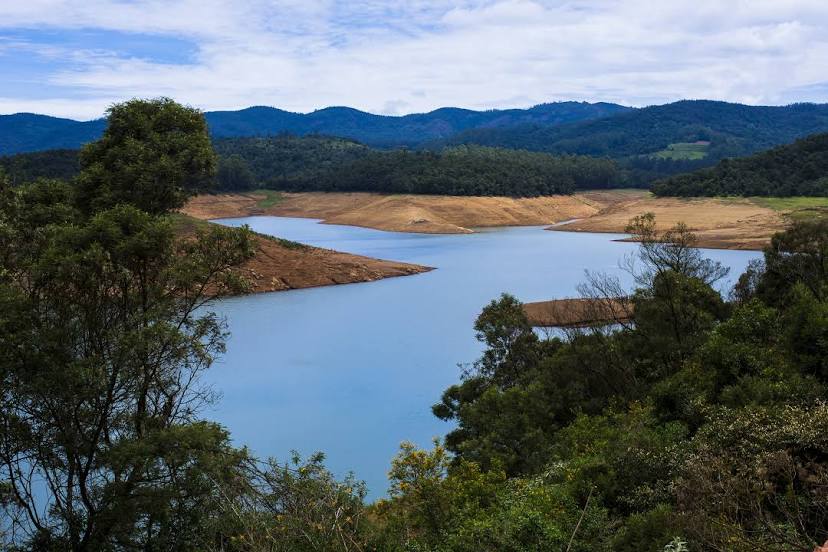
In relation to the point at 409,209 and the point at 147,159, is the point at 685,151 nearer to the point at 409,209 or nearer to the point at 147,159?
the point at 409,209

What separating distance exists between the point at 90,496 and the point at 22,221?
5372 mm

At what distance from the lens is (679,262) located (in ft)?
70.5

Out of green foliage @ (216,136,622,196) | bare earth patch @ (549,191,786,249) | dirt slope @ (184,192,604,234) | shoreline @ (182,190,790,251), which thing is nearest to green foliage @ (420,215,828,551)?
bare earth patch @ (549,191,786,249)

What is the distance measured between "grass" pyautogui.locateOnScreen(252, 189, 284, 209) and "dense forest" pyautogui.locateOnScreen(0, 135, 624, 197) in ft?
6.69

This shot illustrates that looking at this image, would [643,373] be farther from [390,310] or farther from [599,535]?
[390,310]

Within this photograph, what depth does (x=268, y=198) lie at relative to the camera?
101375 millimetres

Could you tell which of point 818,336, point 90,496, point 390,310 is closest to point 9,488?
point 90,496

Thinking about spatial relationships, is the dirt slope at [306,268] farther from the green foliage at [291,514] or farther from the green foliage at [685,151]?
the green foliage at [685,151]

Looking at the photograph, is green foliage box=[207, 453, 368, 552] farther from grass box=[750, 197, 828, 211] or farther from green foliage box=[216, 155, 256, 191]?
green foliage box=[216, 155, 256, 191]

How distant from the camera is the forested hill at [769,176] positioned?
73.9m

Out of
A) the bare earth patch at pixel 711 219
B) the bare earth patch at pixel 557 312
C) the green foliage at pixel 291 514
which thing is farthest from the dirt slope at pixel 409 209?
the green foliage at pixel 291 514

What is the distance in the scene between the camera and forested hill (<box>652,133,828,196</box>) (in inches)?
2911

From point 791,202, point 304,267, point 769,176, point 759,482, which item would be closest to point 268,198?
point 304,267

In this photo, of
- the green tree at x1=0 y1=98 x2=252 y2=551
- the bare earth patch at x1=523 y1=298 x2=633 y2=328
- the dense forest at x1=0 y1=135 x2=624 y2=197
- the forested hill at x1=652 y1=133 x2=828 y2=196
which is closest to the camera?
the green tree at x1=0 y1=98 x2=252 y2=551
